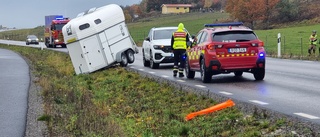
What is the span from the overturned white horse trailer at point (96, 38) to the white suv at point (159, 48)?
53.5 inches

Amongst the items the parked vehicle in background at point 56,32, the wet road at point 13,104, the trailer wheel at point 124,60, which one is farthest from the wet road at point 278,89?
the parked vehicle in background at point 56,32

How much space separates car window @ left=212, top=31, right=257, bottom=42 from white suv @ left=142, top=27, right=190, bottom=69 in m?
7.91

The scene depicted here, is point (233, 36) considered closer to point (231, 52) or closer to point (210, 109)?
point (231, 52)

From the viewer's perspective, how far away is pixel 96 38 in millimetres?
25422

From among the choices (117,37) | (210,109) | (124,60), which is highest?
(117,37)

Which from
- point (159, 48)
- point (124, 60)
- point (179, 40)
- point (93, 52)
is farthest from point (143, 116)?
point (124, 60)

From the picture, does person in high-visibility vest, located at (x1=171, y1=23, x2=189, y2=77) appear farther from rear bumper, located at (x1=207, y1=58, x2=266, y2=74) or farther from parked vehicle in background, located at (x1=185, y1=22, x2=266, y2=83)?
rear bumper, located at (x1=207, y1=58, x2=266, y2=74)

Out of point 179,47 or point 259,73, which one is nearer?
point 259,73

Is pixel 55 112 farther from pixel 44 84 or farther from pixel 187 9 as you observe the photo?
pixel 187 9

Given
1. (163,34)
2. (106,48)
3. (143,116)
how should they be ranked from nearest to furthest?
(143,116) < (106,48) < (163,34)

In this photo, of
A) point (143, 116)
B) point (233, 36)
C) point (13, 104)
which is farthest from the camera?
point (233, 36)

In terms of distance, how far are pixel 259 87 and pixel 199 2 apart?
443 feet

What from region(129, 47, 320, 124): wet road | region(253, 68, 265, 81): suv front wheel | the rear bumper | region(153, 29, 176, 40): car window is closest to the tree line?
region(153, 29, 176, 40): car window

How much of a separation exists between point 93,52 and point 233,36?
376 inches
